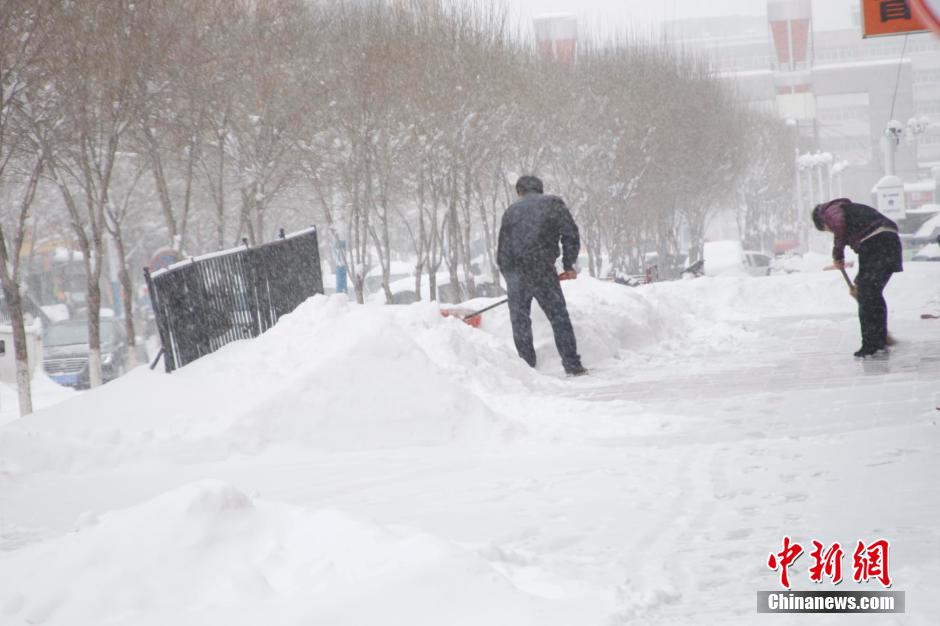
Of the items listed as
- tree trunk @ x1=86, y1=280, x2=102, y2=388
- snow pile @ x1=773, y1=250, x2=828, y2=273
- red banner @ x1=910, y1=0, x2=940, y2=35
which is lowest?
snow pile @ x1=773, y1=250, x2=828, y2=273

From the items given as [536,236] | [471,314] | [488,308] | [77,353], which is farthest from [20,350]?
[77,353]

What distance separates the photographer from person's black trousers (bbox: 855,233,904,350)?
10.2m

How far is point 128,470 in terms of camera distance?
6.90m

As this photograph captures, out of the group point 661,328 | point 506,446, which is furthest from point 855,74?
point 506,446

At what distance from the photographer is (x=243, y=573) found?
3.81m

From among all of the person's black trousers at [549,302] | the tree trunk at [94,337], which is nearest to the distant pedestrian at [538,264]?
the person's black trousers at [549,302]

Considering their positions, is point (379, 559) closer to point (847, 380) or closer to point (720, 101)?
point (847, 380)

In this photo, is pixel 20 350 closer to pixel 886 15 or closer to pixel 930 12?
pixel 886 15

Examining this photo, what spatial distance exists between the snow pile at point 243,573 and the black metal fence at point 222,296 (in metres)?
4.51

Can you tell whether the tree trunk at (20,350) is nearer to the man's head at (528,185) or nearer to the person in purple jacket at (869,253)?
the man's head at (528,185)

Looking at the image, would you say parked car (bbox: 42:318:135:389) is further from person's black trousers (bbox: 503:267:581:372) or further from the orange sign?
the orange sign

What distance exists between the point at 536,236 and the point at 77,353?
15.4 m

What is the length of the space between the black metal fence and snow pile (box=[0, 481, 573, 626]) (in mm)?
4507

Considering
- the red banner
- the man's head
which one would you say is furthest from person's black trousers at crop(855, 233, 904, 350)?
the red banner
